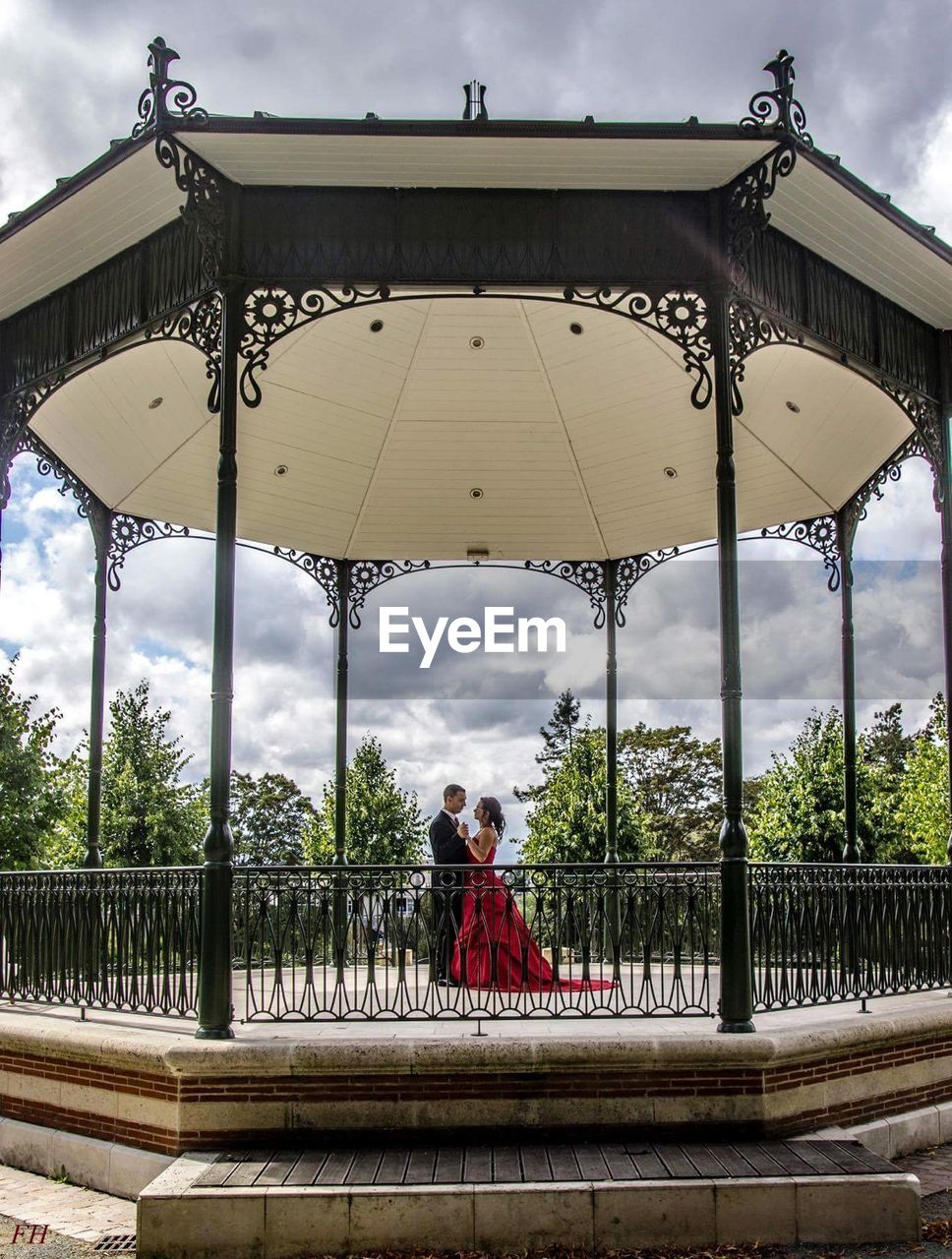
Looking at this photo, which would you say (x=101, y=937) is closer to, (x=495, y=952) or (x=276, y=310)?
(x=495, y=952)

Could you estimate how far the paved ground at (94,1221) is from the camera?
6.15 m

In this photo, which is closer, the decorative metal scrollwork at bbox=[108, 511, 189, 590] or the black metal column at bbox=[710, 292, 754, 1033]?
the black metal column at bbox=[710, 292, 754, 1033]

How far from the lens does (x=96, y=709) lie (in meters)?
12.0

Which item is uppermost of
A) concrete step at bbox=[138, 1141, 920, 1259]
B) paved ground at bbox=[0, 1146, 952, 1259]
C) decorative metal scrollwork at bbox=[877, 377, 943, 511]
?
decorative metal scrollwork at bbox=[877, 377, 943, 511]

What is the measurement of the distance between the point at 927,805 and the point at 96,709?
20.8m

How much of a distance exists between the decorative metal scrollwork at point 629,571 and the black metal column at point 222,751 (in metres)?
7.04

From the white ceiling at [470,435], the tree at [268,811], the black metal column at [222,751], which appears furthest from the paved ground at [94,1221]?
the tree at [268,811]

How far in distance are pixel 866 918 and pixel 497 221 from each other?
18.4 ft

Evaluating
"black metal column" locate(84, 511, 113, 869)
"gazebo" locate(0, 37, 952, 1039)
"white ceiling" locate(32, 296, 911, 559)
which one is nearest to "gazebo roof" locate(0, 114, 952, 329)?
"gazebo" locate(0, 37, 952, 1039)

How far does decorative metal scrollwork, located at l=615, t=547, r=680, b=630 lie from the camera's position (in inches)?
559

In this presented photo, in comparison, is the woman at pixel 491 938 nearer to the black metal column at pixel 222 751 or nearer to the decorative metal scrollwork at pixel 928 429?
the black metal column at pixel 222 751

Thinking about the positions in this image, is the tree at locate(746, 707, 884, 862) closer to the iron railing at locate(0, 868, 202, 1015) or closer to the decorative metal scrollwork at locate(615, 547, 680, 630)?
the decorative metal scrollwork at locate(615, 547, 680, 630)

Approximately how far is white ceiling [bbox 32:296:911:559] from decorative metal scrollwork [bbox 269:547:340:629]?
145 mm

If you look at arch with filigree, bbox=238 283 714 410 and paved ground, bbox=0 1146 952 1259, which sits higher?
arch with filigree, bbox=238 283 714 410
